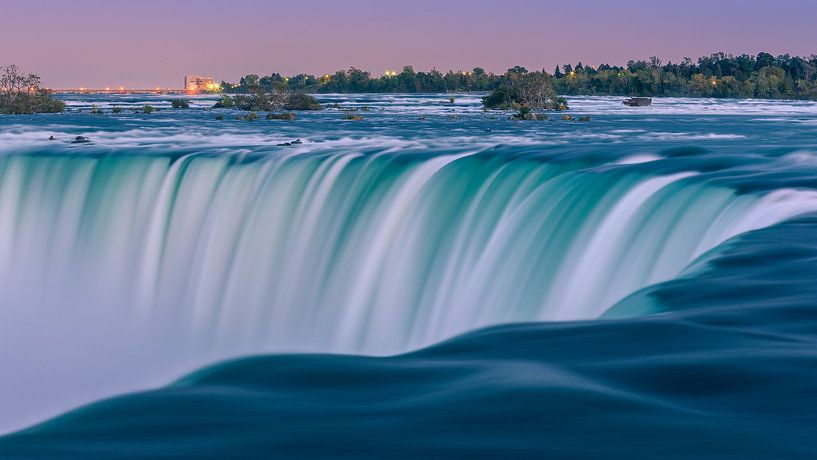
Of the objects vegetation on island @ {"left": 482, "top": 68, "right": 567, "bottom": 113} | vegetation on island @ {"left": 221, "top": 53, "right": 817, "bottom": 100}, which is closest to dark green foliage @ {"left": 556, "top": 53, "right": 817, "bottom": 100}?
vegetation on island @ {"left": 221, "top": 53, "right": 817, "bottom": 100}

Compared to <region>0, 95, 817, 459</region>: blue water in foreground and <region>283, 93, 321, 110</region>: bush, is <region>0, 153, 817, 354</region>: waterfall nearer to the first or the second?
<region>0, 95, 817, 459</region>: blue water in foreground

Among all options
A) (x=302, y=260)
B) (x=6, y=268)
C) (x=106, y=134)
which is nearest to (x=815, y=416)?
(x=302, y=260)

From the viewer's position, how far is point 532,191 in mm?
18672

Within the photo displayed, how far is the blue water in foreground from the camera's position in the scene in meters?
5.91

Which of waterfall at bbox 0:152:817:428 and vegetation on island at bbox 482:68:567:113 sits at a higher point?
vegetation on island at bbox 482:68:567:113

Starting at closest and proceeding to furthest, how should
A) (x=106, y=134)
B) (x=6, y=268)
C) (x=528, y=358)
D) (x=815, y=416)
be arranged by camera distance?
(x=815, y=416) < (x=528, y=358) < (x=6, y=268) < (x=106, y=134)

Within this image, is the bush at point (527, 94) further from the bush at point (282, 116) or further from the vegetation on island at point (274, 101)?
the bush at point (282, 116)

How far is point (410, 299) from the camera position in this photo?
16297 millimetres

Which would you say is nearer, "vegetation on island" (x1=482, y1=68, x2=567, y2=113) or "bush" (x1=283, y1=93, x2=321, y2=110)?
"vegetation on island" (x1=482, y1=68, x2=567, y2=113)

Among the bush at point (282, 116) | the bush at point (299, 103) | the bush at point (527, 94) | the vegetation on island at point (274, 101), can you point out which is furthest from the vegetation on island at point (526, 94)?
the bush at point (282, 116)

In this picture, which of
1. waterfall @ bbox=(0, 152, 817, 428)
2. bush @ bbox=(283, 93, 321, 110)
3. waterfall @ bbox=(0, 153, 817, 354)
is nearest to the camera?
waterfall @ bbox=(0, 153, 817, 354)

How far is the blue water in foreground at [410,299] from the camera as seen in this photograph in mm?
5914

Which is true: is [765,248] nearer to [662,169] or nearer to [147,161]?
[662,169]

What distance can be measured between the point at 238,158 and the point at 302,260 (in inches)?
225
